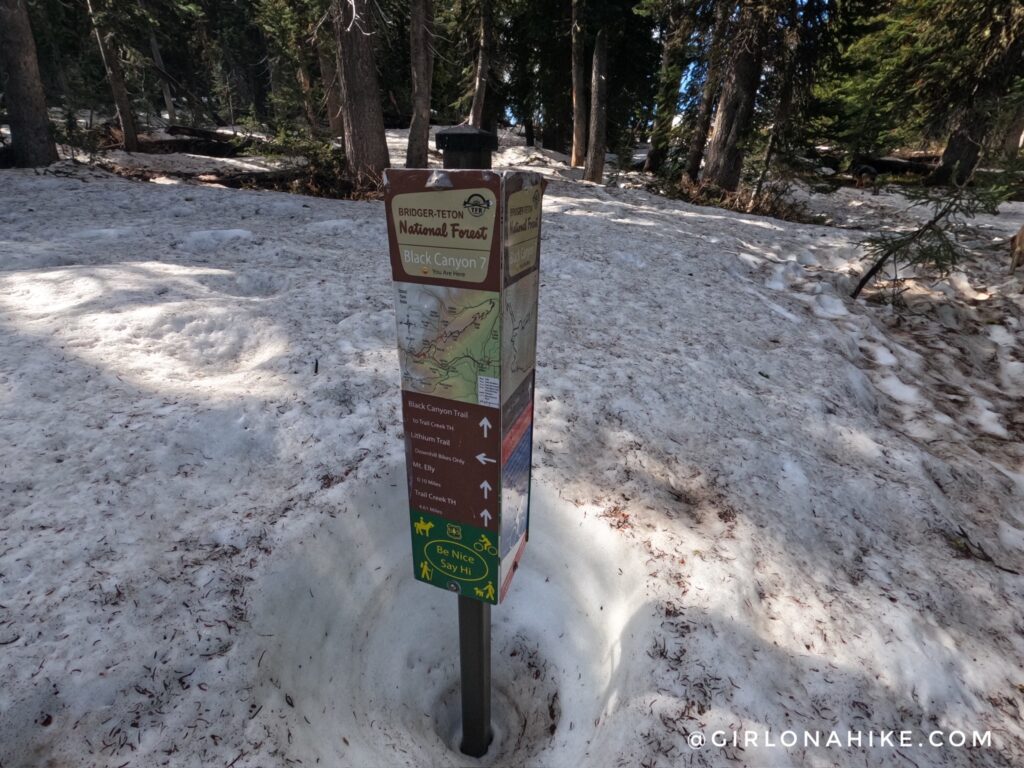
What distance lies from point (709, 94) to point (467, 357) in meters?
14.7

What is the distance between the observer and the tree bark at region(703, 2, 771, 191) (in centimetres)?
1112

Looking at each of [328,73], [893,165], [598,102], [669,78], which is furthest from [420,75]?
[893,165]

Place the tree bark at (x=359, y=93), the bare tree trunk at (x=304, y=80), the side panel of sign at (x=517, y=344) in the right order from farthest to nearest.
→ the bare tree trunk at (x=304, y=80)
the tree bark at (x=359, y=93)
the side panel of sign at (x=517, y=344)

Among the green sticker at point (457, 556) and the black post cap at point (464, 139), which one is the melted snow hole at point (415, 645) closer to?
the green sticker at point (457, 556)

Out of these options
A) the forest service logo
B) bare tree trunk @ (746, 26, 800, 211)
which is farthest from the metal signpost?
bare tree trunk @ (746, 26, 800, 211)

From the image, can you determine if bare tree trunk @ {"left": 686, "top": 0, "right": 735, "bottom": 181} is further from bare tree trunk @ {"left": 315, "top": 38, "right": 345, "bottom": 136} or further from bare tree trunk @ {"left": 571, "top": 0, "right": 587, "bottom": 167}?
bare tree trunk @ {"left": 315, "top": 38, "right": 345, "bottom": 136}

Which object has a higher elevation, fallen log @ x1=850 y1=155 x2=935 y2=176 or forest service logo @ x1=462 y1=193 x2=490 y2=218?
forest service logo @ x1=462 y1=193 x2=490 y2=218

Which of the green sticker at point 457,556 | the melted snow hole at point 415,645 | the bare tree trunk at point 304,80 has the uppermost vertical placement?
the bare tree trunk at point 304,80

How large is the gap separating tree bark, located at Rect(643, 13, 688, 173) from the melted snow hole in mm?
14012

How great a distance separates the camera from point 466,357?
1.94m

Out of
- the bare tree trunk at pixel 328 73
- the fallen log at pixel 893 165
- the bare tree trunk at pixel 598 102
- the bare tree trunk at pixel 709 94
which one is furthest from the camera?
the fallen log at pixel 893 165

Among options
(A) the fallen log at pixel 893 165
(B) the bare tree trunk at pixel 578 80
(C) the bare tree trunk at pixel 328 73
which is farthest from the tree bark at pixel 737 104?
(A) the fallen log at pixel 893 165

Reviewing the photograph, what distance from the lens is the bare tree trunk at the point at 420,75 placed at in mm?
11055

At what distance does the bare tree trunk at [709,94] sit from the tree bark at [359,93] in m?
8.04
